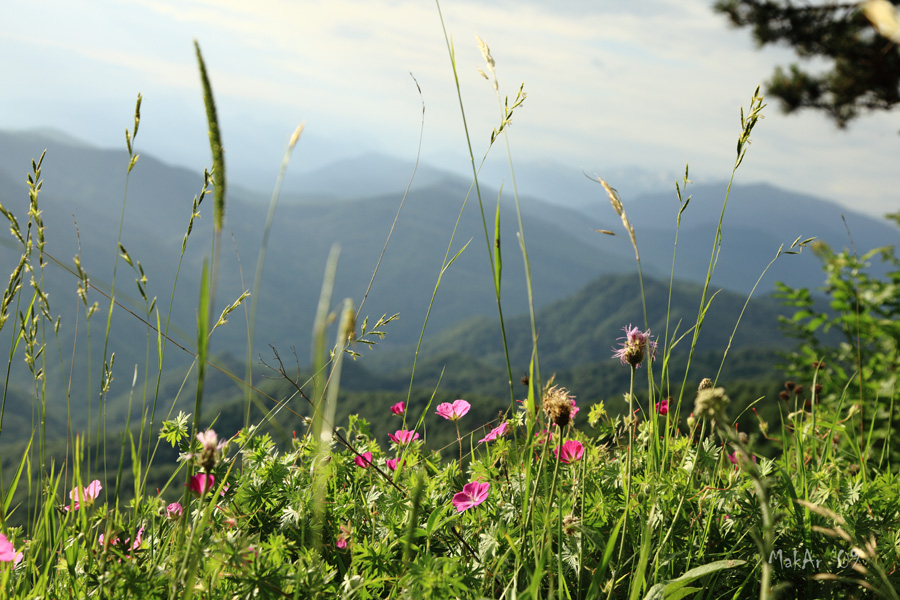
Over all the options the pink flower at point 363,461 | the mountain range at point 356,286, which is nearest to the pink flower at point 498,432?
the pink flower at point 363,461

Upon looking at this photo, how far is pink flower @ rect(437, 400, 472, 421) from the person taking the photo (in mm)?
1582

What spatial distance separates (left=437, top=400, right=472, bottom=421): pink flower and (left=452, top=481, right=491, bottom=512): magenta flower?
303 millimetres

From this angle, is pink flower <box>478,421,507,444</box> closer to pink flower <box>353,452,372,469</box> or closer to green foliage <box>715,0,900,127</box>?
pink flower <box>353,452,372,469</box>

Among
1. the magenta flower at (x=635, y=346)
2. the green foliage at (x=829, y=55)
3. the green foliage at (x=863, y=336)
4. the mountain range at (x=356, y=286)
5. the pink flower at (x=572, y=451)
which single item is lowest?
the mountain range at (x=356, y=286)

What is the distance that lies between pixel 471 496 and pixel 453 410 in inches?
14.2

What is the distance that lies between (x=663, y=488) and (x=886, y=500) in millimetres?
716

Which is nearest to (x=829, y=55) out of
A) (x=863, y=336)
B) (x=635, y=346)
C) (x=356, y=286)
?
(x=863, y=336)

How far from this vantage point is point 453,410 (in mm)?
1615

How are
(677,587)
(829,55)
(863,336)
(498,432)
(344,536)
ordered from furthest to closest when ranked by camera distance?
1. (829,55)
2. (863,336)
3. (498,432)
4. (344,536)
5. (677,587)

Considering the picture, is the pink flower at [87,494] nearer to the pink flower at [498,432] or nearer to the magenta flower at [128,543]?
the magenta flower at [128,543]

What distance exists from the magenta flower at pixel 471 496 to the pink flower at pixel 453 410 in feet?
0.99

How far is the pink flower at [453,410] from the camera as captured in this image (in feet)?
5.19

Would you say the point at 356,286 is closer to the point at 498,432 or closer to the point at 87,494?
the point at 498,432

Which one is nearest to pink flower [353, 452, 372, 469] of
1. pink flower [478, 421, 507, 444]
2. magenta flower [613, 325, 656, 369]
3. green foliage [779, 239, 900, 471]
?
pink flower [478, 421, 507, 444]
